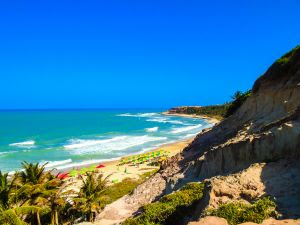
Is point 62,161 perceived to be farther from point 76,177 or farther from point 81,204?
point 81,204

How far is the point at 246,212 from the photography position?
12.1m

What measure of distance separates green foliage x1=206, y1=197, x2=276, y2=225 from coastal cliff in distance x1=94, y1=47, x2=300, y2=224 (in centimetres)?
39

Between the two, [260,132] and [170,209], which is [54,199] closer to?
[170,209]

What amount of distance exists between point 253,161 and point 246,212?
7.03 metres

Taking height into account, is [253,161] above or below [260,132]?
below

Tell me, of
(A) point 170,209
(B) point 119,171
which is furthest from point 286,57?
(B) point 119,171

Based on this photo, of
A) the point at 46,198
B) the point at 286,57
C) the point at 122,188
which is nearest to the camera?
the point at 46,198

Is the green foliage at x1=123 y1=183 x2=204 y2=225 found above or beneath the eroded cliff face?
beneath

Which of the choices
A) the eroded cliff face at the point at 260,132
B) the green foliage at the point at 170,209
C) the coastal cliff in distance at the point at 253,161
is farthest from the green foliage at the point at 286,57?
the green foliage at the point at 170,209

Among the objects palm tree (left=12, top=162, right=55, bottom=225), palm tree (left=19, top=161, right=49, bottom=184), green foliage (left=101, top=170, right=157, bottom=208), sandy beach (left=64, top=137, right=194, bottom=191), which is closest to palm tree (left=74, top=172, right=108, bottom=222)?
palm tree (left=12, top=162, right=55, bottom=225)

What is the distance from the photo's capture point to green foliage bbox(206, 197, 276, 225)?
11.8 m

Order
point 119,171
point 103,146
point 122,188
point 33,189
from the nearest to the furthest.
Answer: point 33,189 → point 122,188 → point 119,171 → point 103,146

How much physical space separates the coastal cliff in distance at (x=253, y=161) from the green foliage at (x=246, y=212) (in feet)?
1.28

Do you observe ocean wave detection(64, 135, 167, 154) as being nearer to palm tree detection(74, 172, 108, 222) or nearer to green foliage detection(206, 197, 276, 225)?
palm tree detection(74, 172, 108, 222)
